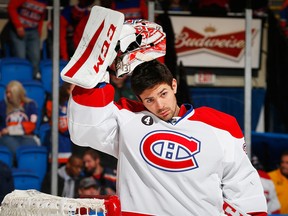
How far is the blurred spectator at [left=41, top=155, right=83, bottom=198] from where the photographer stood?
5.27 meters

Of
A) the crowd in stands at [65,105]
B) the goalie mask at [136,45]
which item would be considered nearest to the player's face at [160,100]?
the goalie mask at [136,45]

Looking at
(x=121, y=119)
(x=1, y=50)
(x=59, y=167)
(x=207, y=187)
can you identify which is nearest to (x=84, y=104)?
(x=121, y=119)

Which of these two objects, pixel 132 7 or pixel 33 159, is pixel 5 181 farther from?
pixel 132 7

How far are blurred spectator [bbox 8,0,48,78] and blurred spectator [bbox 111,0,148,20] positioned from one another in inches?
24.3

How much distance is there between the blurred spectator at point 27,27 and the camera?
6.27 metres

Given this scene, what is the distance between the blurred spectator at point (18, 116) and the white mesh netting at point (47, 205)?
3059 mm

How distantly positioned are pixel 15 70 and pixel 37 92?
0.99ft

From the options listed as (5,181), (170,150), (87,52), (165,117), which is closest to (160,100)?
(165,117)

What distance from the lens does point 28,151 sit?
5.60 meters

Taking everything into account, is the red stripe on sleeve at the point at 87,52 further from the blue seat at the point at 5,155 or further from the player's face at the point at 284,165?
the player's face at the point at 284,165

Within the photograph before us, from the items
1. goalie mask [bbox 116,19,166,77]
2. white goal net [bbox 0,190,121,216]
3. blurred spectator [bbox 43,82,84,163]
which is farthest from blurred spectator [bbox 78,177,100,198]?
white goal net [bbox 0,190,121,216]

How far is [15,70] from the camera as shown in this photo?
6.28 metres

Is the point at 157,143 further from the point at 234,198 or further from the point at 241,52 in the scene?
the point at 241,52

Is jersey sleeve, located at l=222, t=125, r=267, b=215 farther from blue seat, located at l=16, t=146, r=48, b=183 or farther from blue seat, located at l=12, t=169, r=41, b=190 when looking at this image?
blue seat, located at l=16, t=146, r=48, b=183
